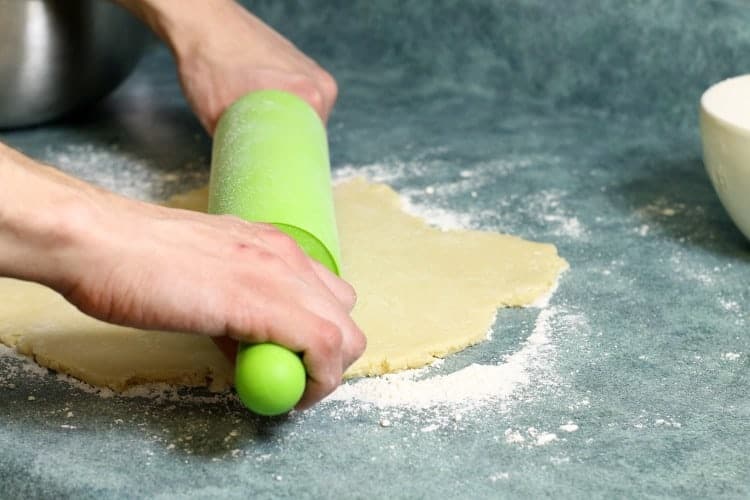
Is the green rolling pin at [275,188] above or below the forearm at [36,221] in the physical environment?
below

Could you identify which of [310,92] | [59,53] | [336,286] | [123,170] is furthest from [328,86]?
[336,286]

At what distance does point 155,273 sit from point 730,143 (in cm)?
71

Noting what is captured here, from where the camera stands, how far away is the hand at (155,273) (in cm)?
94

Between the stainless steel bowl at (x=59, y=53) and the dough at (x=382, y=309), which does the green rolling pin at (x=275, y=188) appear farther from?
the stainless steel bowl at (x=59, y=53)

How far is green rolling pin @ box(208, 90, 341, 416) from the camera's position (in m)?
0.94

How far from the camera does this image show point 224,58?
161 centimetres

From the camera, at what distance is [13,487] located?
0.98 meters

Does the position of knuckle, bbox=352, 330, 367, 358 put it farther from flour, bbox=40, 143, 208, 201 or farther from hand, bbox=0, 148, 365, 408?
flour, bbox=40, 143, 208, 201

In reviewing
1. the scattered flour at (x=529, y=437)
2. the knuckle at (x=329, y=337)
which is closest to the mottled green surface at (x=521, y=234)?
the scattered flour at (x=529, y=437)

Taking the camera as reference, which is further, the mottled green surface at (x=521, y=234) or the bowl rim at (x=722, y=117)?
the bowl rim at (x=722, y=117)

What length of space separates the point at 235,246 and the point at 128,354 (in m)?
0.25

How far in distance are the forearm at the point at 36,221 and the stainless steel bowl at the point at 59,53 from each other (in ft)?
2.71

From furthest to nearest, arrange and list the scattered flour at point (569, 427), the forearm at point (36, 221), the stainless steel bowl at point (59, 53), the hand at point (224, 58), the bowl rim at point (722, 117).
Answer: the stainless steel bowl at point (59, 53) < the hand at point (224, 58) < the bowl rim at point (722, 117) < the scattered flour at point (569, 427) < the forearm at point (36, 221)

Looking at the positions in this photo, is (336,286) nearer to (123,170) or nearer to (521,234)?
(521,234)
